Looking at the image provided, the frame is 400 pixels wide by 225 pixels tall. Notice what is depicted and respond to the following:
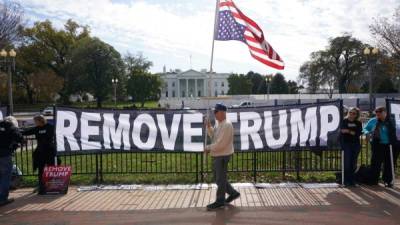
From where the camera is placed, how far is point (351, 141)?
28.2 ft

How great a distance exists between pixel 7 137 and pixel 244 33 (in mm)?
4985

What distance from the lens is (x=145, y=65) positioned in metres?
91.4

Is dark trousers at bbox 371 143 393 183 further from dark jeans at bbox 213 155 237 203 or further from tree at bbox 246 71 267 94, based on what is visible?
tree at bbox 246 71 267 94

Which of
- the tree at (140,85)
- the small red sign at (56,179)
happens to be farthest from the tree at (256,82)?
the small red sign at (56,179)

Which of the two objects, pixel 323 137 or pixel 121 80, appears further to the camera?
pixel 121 80

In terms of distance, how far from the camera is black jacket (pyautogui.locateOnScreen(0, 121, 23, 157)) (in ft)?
24.6

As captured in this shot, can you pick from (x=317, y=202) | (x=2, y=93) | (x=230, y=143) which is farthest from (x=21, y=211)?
(x=2, y=93)

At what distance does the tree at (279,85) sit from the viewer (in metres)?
104

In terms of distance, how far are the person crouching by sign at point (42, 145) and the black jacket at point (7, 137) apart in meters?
0.63

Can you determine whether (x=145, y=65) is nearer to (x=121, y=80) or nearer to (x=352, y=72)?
(x=121, y=80)

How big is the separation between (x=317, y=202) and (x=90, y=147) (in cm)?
479

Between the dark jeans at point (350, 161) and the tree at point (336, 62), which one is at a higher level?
the tree at point (336, 62)

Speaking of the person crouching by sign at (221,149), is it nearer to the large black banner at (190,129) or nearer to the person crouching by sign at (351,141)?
the large black banner at (190,129)

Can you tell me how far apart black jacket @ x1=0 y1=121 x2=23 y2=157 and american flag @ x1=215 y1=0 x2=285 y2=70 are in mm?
4322
